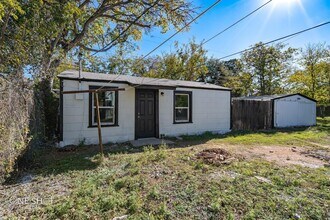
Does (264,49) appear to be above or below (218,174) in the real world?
above

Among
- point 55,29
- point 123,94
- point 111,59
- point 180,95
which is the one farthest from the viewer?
point 111,59

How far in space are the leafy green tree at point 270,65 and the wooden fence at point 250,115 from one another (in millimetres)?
9835

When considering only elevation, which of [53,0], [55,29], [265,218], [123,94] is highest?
[53,0]

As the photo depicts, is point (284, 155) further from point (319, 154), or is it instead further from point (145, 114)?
point (145, 114)

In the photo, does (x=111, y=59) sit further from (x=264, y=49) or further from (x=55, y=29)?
(x=264, y=49)

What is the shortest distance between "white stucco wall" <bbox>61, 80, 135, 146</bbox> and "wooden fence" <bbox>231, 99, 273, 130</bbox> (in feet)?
26.0

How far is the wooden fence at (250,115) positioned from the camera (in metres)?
13.3

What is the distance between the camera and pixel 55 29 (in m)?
5.97

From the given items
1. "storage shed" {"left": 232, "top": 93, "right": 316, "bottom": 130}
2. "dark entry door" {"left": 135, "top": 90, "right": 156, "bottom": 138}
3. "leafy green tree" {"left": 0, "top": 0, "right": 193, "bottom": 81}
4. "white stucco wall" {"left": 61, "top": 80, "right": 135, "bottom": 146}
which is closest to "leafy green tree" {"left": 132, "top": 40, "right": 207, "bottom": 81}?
"leafy green tree" {"left": 0, "top": 0, "right": 193, "bottom": 81}

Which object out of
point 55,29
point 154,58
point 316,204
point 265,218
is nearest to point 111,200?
point 265,218

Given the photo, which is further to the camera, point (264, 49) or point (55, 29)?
point (264, 49)

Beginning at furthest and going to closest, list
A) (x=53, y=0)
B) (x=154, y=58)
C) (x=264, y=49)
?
1. (x=154, y=58)
2. (x=264, y=49)
3. (x=53, y=0)

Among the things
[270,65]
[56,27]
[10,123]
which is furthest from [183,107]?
[270,65]

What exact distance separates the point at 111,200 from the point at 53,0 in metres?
5.45
